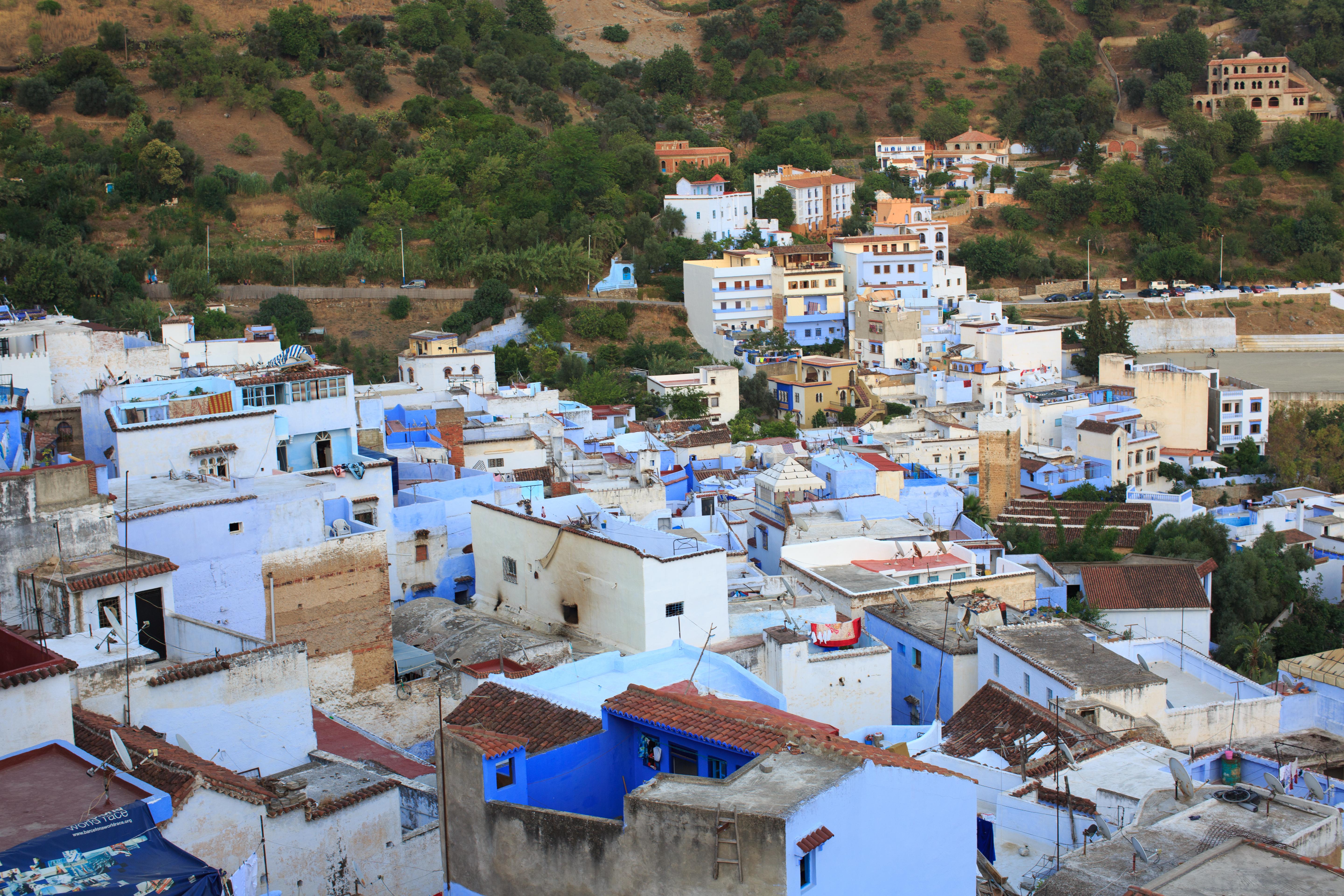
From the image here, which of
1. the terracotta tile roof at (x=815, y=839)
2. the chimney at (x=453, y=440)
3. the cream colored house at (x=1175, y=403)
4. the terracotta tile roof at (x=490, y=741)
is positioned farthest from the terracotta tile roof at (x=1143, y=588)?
the terracotta tile roof at (x=815, y=839)

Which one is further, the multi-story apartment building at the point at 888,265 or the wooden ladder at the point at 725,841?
the multi-story apartment building at the point at 888,265

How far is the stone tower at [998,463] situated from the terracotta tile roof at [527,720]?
1981 centimetres

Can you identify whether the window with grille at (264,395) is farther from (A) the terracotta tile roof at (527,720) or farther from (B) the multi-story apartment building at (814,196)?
(B) the multi-story apartment building at (814,196)

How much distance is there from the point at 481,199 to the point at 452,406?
61.9ft

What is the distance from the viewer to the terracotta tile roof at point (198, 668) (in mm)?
8211

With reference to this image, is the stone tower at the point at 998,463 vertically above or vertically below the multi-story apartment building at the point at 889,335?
below

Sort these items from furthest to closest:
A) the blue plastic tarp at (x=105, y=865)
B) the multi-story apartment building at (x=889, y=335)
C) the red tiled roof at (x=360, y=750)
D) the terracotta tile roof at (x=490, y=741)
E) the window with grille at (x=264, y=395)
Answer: the multi-story apartment building at (x=889, y=335) < the window with grille at (x=264, y=395) < the red tiled roof at (x=360, y=750) < the terracotta tile roof at (x=490, y=741) < the blue plastic tarp at (x=105, y=865)

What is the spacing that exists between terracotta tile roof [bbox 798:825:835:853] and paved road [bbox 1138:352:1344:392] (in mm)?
32919

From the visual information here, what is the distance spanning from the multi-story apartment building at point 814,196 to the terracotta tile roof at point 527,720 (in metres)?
37.8

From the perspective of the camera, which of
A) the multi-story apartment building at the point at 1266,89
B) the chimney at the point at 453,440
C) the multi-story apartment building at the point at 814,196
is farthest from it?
the multi-story apartment building at the point at 1266,89

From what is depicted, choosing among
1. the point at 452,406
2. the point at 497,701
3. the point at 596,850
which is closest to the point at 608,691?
the point at 497,701

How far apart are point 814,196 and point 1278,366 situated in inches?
579

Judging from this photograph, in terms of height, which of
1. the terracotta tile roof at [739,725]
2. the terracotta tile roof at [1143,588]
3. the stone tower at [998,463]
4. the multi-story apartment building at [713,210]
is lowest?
the terracotta tile roof at [1143,588]

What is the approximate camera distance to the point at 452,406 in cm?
2444
